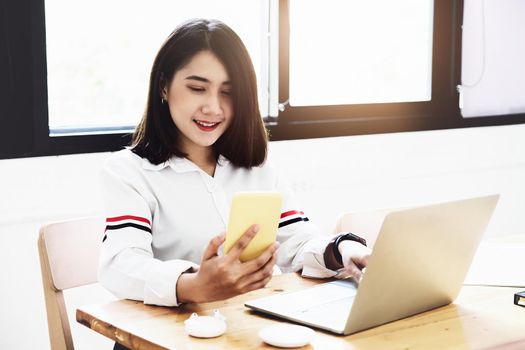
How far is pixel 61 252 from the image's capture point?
1.70 m

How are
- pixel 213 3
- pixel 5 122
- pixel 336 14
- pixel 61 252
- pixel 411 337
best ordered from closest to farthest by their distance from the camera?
pixel 411 337 < pixel 61 252 < pixel 5 122 < pixel 213 3 < pixel 336 14

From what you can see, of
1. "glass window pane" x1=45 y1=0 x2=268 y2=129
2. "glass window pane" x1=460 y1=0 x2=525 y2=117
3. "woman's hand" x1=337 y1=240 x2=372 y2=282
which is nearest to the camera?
"woman's hand" x1=337 y1=240 x2=372 y2=282

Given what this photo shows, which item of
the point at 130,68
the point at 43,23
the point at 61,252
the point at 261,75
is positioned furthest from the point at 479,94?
the point at 61,252

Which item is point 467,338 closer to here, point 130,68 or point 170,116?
point 170,116

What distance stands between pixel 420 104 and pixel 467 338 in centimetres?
233

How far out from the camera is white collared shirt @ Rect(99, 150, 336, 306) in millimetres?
1529

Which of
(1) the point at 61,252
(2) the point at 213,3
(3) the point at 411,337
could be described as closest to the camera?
(3) the point at 411,337

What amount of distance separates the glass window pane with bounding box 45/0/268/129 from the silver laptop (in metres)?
1.34

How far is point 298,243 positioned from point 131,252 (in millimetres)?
449

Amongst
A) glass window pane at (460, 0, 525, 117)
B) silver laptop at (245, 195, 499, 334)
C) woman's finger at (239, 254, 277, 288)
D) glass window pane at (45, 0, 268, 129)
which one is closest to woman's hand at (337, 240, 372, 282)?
silver laptop at (245, 195, 499, 334)

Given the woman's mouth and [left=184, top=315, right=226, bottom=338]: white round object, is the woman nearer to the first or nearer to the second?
the woman's mouth

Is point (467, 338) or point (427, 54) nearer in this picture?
point (467, 338)

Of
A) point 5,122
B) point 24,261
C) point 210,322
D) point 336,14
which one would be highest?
point 336,14

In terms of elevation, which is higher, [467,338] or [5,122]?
[5,122]
